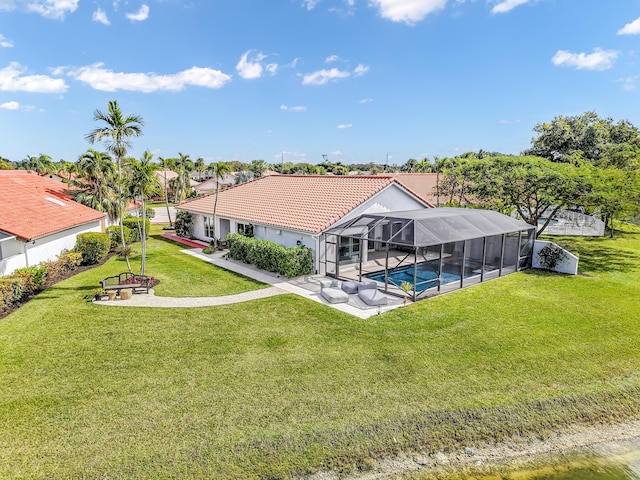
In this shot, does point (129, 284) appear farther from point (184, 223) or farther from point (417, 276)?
point (184, 223)

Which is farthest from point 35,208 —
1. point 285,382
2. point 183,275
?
point 285,382

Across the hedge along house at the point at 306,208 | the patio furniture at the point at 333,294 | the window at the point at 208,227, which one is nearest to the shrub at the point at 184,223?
the hedge along house at the point at 306,208

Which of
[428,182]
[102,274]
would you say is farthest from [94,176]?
[428,182]

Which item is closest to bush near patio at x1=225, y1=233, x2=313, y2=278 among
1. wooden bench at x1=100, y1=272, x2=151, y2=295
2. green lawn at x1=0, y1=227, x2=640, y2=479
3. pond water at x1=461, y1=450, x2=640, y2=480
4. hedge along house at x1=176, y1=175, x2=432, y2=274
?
hedge along house at x1=176, y1=175, x2=432, y2=274

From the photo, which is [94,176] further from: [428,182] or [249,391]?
[428,182]

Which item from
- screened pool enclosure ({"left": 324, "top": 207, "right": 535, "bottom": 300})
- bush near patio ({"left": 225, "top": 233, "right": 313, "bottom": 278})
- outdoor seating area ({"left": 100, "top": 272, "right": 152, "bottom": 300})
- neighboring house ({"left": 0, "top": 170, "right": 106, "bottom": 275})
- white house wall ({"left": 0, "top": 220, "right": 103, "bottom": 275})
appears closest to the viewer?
A: outdoor seating area ({"left": 100, "top": 272, "right": 152, "bottom": 300})

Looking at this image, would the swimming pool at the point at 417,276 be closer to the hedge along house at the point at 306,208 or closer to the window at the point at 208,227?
the hedge along house at the point at 306,208

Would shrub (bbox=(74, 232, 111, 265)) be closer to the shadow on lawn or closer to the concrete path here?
the concrete path
